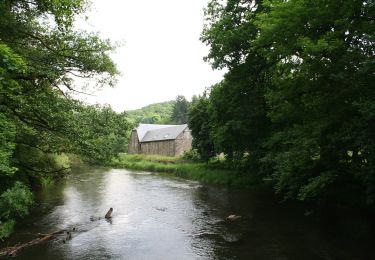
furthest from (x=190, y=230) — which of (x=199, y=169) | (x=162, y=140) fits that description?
(x=162, y=140)

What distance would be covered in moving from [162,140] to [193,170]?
96.3 ft

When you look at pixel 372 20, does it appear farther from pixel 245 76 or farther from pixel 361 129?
pixel 245 76

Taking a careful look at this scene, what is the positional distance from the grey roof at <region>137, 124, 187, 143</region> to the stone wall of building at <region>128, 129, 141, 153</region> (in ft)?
6.06

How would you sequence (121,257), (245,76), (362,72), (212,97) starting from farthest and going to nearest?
(212,97) < (245,76) < (121,257) < (362,72)

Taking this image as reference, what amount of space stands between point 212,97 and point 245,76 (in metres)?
3.55

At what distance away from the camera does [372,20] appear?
1377 centimetres

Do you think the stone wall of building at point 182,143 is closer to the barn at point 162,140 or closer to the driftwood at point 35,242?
the barn at point 162,140

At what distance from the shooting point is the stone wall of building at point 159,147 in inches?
2594

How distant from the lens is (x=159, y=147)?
69.9 m

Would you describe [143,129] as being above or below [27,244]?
above

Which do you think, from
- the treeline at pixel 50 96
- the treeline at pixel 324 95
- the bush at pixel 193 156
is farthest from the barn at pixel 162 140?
the treeline at pixel 50 96

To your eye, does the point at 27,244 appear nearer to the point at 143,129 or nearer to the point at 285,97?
the point at 285,97

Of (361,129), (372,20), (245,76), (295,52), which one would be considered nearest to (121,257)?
(361,129)

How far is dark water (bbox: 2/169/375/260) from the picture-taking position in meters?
13.4
